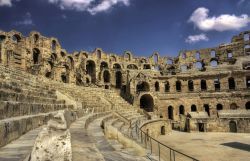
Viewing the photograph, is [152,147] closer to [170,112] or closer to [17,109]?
[17,109]

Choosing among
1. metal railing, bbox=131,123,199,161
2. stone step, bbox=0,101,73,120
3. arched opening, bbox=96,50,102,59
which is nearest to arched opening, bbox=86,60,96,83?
arched opening, bbox=96,50,102,59

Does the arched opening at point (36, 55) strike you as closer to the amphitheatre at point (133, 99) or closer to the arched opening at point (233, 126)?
the amphitheatre at point (133, 99)

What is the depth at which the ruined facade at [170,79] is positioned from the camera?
2981 cm

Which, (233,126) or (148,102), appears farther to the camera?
(148,102)

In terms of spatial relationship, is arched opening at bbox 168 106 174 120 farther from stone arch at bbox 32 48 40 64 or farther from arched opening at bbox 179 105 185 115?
stone arch at bbox 32 48 40 64

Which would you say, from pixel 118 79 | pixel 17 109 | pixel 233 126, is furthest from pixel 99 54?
pixel 17 109

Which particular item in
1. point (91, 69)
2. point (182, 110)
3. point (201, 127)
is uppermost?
point (91, 69)

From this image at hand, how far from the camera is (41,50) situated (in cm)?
3750

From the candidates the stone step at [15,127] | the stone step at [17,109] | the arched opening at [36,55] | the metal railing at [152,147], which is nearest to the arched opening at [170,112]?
the metal railing at [152,147]

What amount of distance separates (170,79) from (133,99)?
8131mm

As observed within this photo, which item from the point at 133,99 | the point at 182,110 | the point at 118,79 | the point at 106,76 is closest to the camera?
the point at 133,99

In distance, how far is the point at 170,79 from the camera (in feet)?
125

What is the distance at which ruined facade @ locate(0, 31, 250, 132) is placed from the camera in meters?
29.8

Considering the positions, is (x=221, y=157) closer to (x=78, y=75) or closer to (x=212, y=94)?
(x=212, y=94)
